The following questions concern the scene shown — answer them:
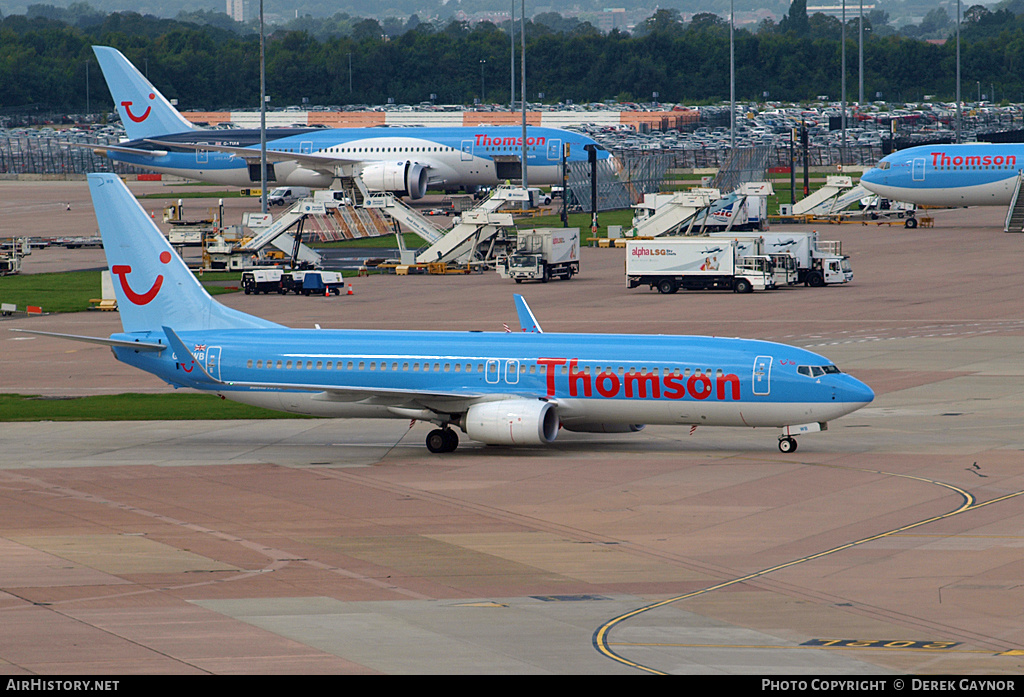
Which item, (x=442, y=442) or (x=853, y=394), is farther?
(x=442, y=442)

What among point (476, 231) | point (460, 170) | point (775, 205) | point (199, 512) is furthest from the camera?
point (775, 205)

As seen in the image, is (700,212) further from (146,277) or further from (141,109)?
(146,277)

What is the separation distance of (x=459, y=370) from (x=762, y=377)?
30.9 ft

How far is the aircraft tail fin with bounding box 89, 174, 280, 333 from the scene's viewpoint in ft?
156

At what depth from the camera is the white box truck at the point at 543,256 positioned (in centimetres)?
9469

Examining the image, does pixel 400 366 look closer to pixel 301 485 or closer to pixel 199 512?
pixel 301 485

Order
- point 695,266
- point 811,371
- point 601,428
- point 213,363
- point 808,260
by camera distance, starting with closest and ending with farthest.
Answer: point 811,371, point 601,428, point 213,363, point 695,266, point 808,260

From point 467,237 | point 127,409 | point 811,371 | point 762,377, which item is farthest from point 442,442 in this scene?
point 467,237

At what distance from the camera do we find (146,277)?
48.0m

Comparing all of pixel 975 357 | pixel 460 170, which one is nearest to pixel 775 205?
pixel 460 170

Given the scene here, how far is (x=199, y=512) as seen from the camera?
36.7m

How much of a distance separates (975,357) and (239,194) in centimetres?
12464

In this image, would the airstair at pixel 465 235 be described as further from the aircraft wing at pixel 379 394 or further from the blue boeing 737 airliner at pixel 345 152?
the aircraft wing at pixel 379 394

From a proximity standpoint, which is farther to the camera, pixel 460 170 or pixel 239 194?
pixel 239 194
